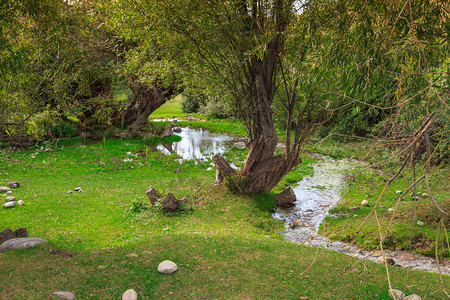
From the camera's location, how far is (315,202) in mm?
11125

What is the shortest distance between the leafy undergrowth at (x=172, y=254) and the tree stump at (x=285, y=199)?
2.26ft

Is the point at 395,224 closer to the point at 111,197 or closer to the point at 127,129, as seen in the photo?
the point at 111,197

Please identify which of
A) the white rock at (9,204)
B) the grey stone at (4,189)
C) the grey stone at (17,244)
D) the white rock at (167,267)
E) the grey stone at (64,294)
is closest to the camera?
the grey stone at (64,294)

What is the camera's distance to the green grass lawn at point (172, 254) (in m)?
4.76

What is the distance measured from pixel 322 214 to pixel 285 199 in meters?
1.27

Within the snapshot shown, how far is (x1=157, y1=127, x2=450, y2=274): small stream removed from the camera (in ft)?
23.7

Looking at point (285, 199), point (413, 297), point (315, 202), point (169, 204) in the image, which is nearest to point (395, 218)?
point (315, 202)

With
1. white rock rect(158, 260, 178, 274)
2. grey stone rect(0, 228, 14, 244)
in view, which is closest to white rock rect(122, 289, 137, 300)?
white rock rect(158, 260, 178, 274)

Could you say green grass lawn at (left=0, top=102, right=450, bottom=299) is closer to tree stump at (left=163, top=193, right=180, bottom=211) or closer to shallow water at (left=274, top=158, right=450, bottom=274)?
tree stump at (left=163, top=193, right=180, bottom=211)

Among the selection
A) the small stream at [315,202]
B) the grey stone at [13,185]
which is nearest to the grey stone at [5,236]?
the small stream at [315,202]

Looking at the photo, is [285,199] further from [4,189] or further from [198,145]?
[198,145]

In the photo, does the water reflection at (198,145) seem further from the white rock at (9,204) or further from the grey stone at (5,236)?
the grey stone at (5,236)

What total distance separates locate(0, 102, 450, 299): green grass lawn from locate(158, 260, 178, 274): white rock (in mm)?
74

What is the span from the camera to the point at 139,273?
512cm
